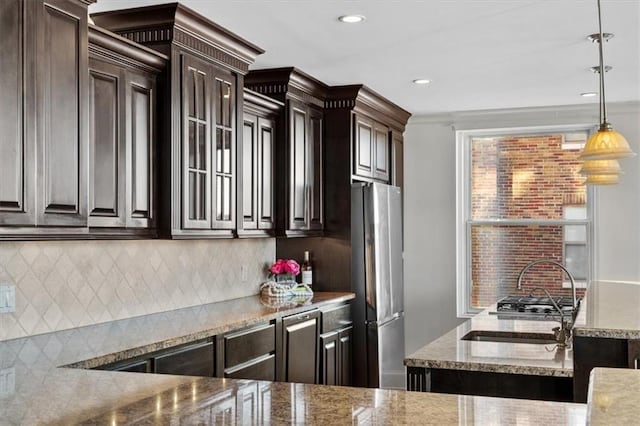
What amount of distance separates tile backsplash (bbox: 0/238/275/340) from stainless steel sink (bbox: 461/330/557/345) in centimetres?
173

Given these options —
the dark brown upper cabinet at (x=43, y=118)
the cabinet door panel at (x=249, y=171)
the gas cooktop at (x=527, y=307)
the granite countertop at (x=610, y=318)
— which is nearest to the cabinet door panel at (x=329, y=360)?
the cabinet door panel at (x=249, y=171)

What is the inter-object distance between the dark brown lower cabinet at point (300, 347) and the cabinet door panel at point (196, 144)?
2.93 ft

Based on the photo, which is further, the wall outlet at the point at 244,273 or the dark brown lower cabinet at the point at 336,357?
the wall outlet at the point at 244,273

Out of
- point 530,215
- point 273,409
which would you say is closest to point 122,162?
point 273,409

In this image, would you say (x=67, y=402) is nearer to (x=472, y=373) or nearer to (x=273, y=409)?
(x=273, y=409)

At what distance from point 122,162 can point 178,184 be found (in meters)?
0.38

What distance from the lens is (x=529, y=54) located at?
4.41 meters

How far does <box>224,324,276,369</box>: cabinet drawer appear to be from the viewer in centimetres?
360

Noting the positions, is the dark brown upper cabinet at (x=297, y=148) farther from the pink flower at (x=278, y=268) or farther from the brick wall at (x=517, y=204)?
the brick wall at (x=517, y=204)

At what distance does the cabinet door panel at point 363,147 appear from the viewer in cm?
547

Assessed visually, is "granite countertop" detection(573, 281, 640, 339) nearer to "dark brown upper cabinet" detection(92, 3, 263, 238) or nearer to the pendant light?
the pendant light

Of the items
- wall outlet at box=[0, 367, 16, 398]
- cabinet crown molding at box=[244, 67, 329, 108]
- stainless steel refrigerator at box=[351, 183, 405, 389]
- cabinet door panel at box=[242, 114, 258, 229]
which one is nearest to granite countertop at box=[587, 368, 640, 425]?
wall outlet at box=[0, 367, 16, 398]

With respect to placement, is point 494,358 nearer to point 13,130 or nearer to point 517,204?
point 13,130

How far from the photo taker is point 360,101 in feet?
18.0
